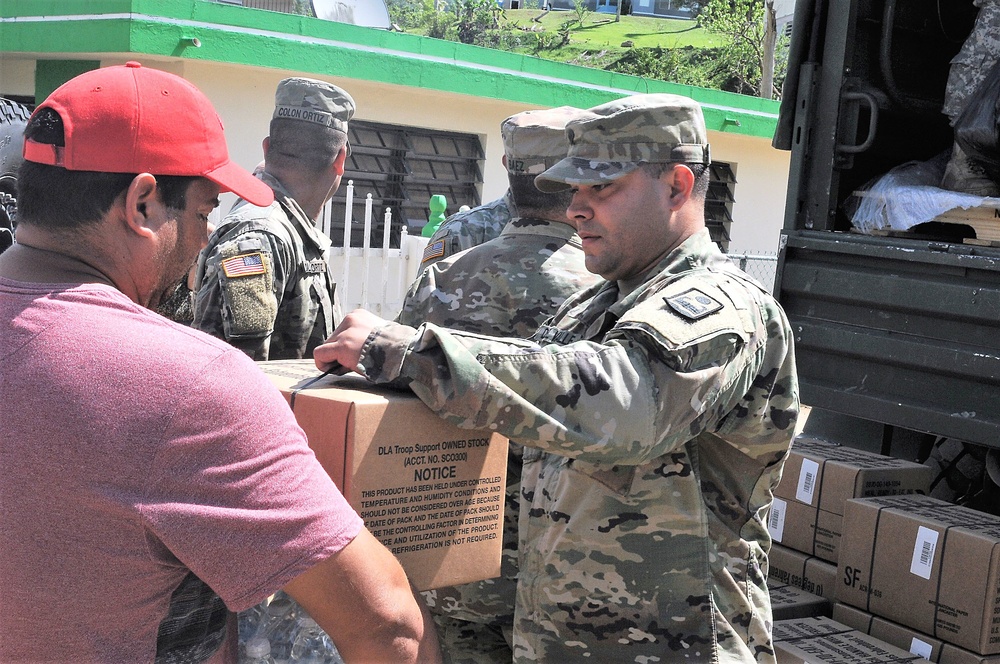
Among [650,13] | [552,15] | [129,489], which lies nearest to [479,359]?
[129,489]

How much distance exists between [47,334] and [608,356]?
2.85ft

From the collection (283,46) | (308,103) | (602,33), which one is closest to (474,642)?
(308,103)

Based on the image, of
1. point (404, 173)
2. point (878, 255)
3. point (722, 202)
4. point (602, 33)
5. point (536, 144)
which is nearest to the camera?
point (536, 144)

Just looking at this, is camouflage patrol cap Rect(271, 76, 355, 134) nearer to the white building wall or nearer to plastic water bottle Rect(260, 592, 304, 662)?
plastic water bottle Rect(260, 592, 304, 662)

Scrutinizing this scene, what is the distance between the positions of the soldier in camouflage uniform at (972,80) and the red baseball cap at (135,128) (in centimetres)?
298

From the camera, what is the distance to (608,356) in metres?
1.63

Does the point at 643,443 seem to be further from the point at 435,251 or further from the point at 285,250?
the point at 435,251

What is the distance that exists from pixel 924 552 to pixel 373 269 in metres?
6.13

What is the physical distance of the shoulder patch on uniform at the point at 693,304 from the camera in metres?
1.66

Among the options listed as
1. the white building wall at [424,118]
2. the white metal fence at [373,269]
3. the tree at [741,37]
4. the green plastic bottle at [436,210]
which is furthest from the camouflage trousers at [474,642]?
the tree at [741,37]

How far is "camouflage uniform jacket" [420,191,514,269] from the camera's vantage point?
3.73m

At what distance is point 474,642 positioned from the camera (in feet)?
8.26

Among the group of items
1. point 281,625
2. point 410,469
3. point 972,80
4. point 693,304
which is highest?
point 972,80

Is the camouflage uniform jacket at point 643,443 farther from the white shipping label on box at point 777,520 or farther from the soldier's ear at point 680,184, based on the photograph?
the white shipping label on box at point 777,520
